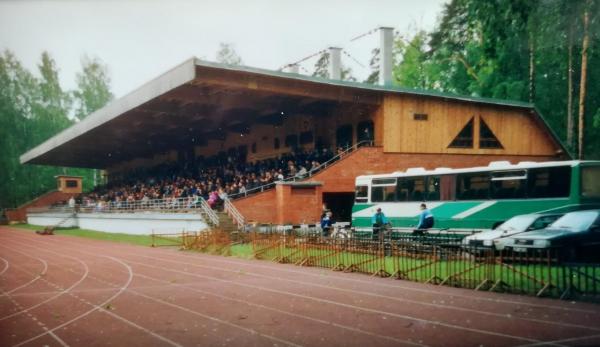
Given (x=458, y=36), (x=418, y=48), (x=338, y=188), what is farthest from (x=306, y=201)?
(x=418, y=48)

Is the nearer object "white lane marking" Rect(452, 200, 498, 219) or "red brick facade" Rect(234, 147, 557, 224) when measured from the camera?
"white lane marking" Rect(452, 200, 498, 219)

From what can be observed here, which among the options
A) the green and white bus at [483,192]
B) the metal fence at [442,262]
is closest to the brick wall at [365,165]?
the green and white bus at [483,192]

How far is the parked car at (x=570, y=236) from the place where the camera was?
47.2 ft

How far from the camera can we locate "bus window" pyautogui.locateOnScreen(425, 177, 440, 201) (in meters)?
21.7

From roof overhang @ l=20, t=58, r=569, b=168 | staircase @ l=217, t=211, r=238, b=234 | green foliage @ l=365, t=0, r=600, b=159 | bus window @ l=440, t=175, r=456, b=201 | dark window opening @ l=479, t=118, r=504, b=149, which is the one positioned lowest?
staircase @ l=217, t=211, r=238, b=234

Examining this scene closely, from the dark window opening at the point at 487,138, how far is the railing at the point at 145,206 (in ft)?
58.3

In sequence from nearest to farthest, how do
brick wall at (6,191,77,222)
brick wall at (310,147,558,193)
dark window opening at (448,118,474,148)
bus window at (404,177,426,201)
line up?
bus window at (404,177,426,201), brick wall at (310,147,558,193), dark window opening at (448,118,474,148), brick wall at (6,191,77,222)

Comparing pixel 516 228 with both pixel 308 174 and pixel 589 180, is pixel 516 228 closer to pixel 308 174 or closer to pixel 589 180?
pixel 589 180

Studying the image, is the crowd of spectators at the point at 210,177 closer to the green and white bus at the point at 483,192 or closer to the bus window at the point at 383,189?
the bus window at the point at 383,189

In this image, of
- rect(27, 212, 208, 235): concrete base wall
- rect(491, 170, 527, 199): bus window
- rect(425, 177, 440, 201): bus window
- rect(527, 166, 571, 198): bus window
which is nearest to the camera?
rect(527, 166, 571, 198): bus window

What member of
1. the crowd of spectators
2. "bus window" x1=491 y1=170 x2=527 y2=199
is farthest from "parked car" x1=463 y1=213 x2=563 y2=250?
the crowd of spectators

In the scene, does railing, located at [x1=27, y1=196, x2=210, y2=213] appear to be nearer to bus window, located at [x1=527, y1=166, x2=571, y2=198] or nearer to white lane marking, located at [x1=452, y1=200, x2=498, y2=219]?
white lane marking, located at [x1=452, y1=200, x2=498, y2=219]

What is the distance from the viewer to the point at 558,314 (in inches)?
380

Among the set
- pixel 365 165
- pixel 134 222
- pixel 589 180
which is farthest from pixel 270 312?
pixel 134 222
